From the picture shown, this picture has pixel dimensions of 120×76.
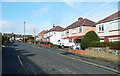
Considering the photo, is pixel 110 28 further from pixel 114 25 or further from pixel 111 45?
pixel 111 45

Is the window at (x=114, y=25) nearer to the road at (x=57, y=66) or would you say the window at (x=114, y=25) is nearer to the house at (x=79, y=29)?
the house at (x=79, y=29)

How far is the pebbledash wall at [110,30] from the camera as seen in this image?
24.0 metres

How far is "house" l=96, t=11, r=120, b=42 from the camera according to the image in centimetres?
2406

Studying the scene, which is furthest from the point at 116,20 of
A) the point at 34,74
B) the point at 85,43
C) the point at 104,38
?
the point at 34,74

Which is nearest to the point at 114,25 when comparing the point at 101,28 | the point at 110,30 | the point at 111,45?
the point at 110,30

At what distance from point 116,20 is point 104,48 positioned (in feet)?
34.4

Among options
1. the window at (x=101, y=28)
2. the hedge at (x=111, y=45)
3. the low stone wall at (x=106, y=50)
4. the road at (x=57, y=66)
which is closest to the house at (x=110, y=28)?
the window at (x=101, y=28)

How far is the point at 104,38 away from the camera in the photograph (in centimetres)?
2705

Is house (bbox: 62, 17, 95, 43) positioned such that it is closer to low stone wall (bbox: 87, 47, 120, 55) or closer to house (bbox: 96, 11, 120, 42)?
house (bbox: 96, 11, 120, 42)

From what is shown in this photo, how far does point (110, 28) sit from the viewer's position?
84.2ft

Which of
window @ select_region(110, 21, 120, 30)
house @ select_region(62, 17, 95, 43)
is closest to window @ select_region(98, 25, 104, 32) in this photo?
window @ select_region(110, 21, 120, 30)

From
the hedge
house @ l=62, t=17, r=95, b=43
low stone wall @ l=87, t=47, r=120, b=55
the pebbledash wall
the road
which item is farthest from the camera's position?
A: house @ l=62, t=17, r=95, b=43

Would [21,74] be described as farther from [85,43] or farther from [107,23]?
[107,23]

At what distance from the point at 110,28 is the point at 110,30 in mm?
393
